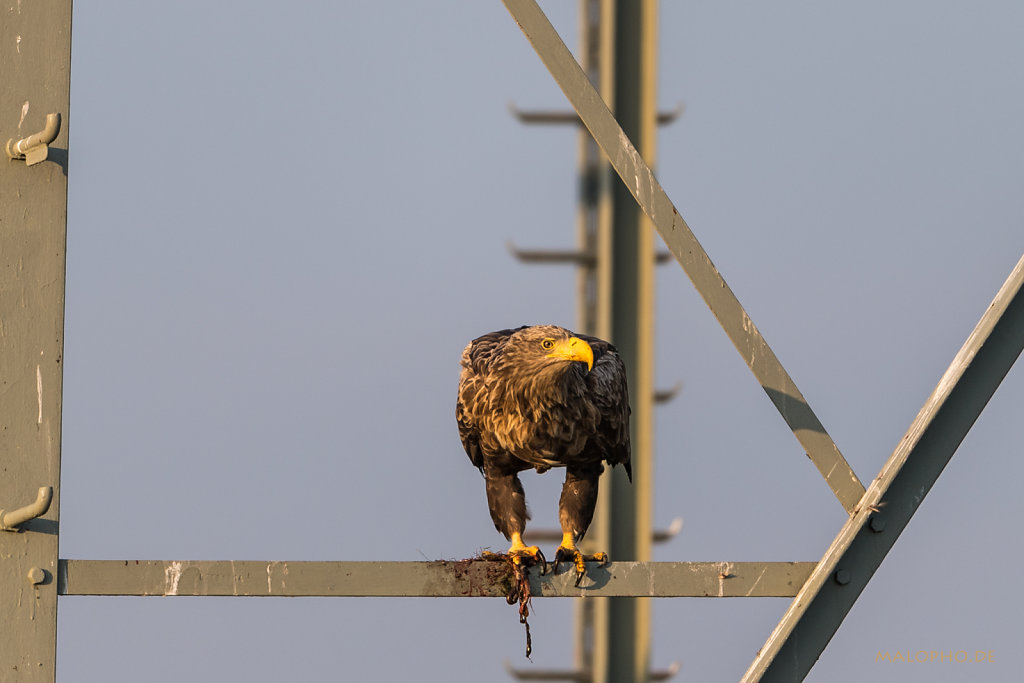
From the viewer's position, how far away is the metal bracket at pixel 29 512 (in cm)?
353

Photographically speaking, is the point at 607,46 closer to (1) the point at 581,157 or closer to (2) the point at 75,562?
(1) the point at 581,157

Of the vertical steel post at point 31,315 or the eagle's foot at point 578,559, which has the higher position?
the vertical steel post at point 31,315

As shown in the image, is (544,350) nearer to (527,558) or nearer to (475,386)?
(475,386)

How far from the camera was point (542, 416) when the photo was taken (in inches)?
198

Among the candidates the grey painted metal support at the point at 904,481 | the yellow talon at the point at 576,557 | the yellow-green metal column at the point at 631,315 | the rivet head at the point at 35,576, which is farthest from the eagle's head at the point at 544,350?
the yellow-green metal column at the point at 631,315

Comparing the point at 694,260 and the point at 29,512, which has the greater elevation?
the point at 694,260

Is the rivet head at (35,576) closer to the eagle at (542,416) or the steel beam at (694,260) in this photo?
the eagle at (542,416)

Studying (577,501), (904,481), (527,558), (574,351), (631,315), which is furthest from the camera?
(631,315)

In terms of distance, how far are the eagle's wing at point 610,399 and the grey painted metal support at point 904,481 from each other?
1.55m

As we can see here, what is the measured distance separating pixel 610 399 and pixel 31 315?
2237 mm

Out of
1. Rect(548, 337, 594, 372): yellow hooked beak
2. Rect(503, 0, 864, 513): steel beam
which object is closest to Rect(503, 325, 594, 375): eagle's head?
Rect(548, 337, 594, 372): yellow hooked beak

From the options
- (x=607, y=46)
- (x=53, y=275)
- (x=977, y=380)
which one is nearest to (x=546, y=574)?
(x=977, y=380)

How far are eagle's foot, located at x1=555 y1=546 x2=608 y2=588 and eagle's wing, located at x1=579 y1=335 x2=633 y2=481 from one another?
631 mm

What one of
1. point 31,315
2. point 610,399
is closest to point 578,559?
point 610,399
